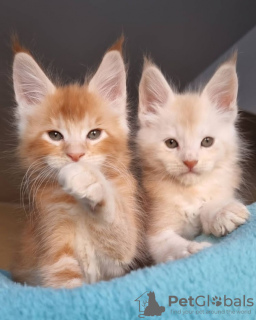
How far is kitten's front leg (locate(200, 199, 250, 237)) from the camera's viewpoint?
0.98 metres

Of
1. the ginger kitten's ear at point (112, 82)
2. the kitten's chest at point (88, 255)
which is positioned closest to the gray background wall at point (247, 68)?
the ginger kitten's ear at point (112, 82)

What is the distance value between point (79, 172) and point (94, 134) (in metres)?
0.29

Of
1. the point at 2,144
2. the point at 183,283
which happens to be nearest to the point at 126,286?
the point at 183,283

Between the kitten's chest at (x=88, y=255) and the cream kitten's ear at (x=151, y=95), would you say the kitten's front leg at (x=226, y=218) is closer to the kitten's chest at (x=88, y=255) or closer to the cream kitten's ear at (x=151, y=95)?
the kitten's chest at (x=88, y=255)

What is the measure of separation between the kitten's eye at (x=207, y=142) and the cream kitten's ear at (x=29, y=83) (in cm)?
45

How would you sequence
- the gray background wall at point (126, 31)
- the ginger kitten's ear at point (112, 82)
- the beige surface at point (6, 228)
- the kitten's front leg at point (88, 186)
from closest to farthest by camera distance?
the kitten's front leg at point (88, 186) → the ginger kitten's ear at point (112, 82) → the gray background wall at point (126, 31) → the beige surface at point (6, 228)

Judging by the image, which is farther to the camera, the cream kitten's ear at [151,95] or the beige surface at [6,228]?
the beige surface at [6,228]

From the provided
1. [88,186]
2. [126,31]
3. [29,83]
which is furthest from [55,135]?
[126,31]

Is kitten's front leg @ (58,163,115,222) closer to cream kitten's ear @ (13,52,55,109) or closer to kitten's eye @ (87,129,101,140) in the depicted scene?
kitten's eye @ (87,129,101,140)

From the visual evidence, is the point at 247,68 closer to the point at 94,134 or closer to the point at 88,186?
the point at 94,134

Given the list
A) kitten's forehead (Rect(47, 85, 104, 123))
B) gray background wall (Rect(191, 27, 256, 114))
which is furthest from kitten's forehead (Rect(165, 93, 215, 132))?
gray background wall (Rect(191, 27, 256, 114))

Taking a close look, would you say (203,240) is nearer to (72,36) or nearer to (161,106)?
(161,106)

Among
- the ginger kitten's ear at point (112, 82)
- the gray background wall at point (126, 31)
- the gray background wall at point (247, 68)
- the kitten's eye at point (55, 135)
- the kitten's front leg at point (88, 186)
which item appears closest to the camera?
the kitten's front leg at point (88, 186)

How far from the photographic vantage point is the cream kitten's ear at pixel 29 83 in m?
1.17
